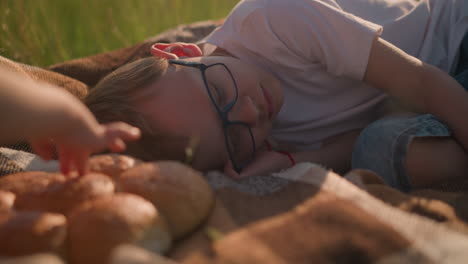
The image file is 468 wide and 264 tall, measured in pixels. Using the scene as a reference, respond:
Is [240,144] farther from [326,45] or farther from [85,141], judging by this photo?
[85,141]

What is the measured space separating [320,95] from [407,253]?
3.45ft

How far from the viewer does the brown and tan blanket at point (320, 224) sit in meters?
0.69

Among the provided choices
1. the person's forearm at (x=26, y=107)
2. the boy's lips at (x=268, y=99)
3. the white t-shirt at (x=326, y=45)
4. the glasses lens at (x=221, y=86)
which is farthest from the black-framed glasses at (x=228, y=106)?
the person's forearm at (x=26, y=107)

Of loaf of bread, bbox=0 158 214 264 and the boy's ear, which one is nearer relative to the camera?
loaf of bread, bbox=0 158 214 264

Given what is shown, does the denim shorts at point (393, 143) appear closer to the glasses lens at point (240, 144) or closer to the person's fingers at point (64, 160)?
the glasses lens at point (240, 144)

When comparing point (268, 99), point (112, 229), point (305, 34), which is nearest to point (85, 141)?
point (112, 229)

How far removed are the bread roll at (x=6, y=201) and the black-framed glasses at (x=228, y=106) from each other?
680 millimetres

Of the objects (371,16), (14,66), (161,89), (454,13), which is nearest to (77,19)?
(14,66)

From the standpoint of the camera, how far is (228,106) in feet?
4.48

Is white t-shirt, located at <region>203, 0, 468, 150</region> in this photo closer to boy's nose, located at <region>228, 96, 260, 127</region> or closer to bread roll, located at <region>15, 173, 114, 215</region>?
boy's nose, located at <region>228, 96, 260, 127</region>

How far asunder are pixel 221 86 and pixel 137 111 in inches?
12.3

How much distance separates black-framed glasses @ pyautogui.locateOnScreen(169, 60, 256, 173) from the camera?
1359 millimetres

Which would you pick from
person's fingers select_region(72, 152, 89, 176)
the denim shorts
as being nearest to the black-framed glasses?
the denim shorts

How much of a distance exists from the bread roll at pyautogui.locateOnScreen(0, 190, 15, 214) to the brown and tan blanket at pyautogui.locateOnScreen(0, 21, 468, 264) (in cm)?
37
